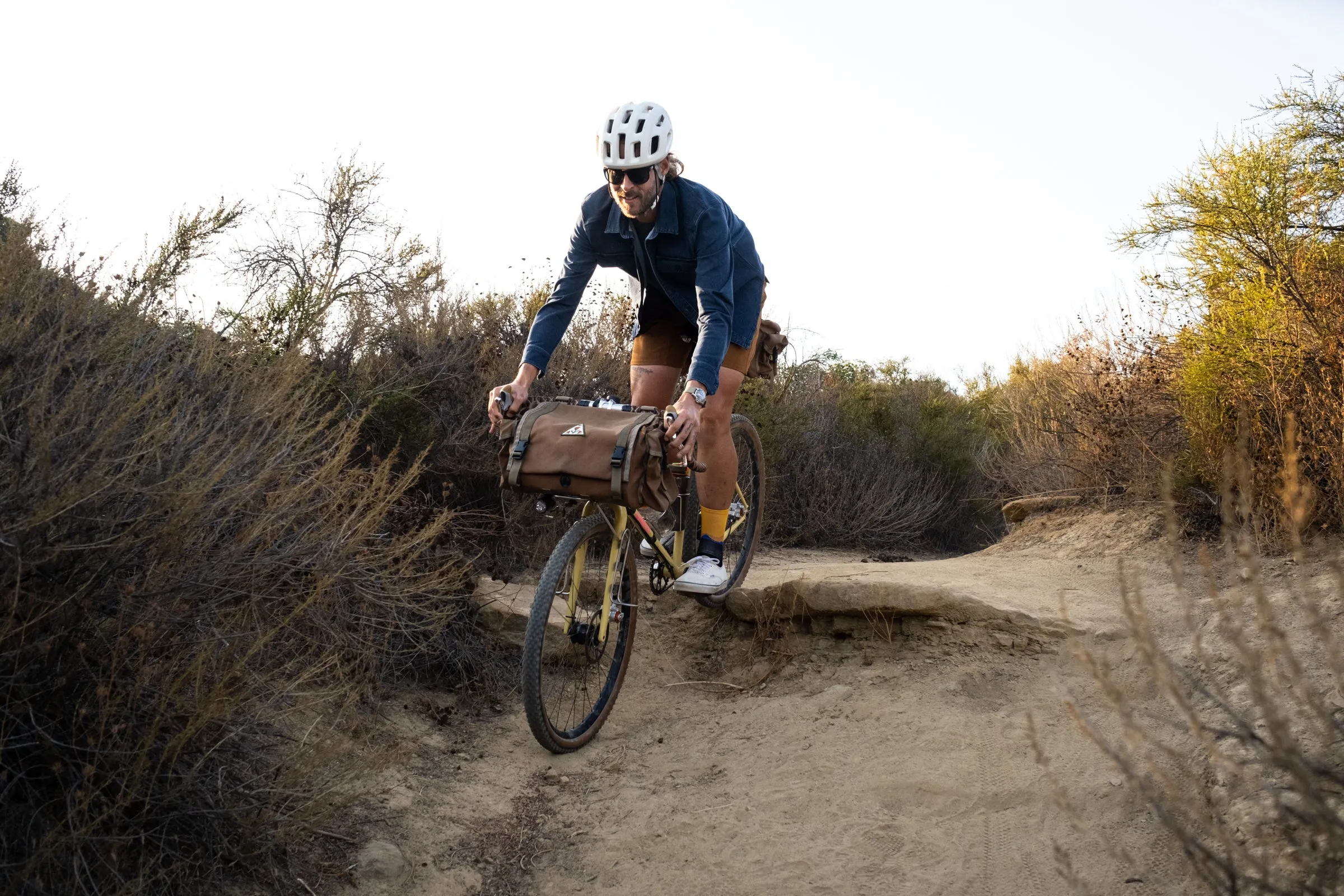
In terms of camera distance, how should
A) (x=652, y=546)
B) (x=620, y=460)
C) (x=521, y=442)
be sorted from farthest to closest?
(x=652, y=546)
(x=521, y=442)
(x=620, y=460)

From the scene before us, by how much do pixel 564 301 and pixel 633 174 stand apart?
0.63m

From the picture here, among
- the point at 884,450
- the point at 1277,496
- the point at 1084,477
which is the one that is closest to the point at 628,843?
the point at 1277,496

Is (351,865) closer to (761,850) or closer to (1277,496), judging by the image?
(761,850)

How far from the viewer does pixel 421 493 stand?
5102mm

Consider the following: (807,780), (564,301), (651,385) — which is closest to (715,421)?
(651,385)

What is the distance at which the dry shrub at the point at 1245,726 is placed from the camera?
5.19ft

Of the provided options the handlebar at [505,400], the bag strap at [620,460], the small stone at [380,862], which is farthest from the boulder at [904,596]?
the small stone at [380,862]

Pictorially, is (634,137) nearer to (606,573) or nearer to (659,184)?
(659,184)

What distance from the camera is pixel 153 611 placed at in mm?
2619

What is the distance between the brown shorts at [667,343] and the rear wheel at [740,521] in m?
0.54

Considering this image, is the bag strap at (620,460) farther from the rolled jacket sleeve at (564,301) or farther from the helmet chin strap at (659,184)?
the helmet chin strap at (659,184)

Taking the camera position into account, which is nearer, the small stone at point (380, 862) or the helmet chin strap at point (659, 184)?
the small stone at point (380, 862)

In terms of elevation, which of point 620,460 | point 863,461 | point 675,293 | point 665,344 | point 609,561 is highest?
point 675,293

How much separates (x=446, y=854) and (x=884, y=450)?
7608mm
